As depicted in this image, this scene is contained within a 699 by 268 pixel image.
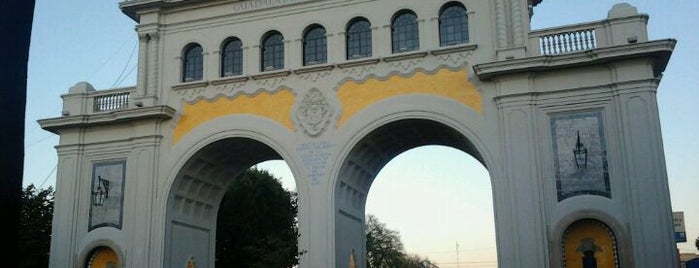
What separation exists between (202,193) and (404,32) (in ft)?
35.7

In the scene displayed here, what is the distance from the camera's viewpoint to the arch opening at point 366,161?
88.6 feet

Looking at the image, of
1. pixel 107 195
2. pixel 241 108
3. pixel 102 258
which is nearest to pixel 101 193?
pixel 107 195

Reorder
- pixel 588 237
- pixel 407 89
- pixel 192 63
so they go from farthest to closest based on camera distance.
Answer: pixel 192 63
pixel 407 89
pixel 588 237

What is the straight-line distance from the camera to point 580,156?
24.1m

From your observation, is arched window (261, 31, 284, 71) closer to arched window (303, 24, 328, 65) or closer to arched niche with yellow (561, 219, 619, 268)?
arched window (303, 24, 328, 65)

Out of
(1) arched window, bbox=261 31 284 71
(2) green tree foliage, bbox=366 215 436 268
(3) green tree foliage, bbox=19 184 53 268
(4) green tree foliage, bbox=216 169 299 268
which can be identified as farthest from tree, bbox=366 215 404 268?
(1) arched window, bbox=261 31 284 71

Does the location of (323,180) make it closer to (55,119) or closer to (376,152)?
(376,152)

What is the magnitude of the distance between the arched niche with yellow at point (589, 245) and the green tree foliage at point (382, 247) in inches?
2197

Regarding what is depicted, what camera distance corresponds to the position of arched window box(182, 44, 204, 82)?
30125 millimetres

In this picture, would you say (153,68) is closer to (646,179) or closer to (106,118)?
(106,118)

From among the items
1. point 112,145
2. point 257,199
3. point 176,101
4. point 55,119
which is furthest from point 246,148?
point 257,199

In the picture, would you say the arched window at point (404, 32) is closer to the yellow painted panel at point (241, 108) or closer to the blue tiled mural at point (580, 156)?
the yellow painted panel at point (241, 108)

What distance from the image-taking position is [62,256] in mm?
29000

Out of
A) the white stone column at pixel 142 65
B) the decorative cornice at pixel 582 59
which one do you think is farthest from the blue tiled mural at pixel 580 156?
the white stone column at pixel 142 65
